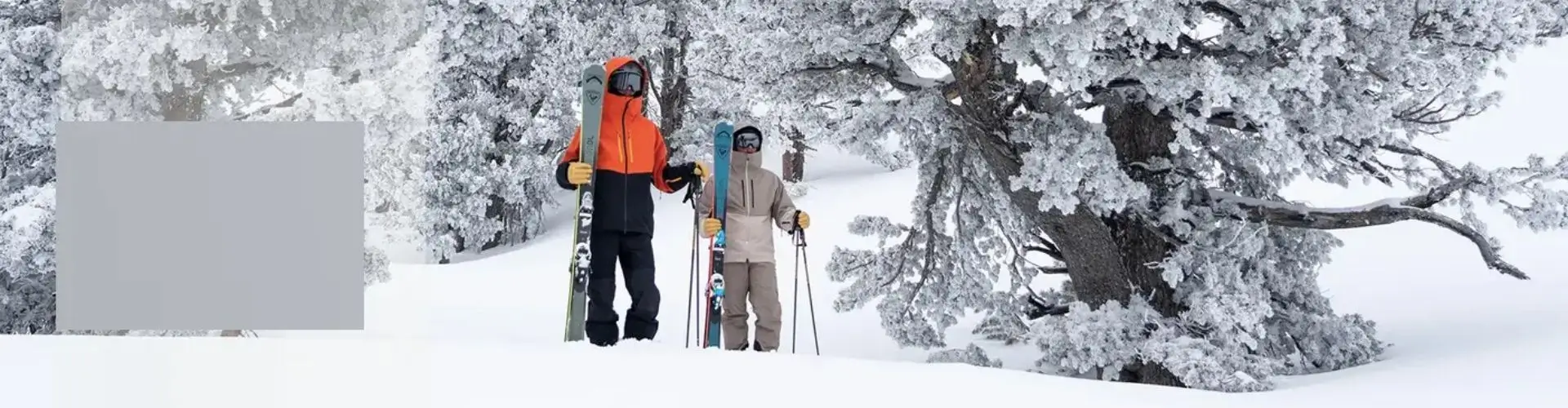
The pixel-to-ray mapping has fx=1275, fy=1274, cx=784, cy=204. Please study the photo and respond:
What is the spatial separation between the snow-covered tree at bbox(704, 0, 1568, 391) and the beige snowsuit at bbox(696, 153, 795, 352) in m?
0.65

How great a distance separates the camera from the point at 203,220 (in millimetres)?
9672

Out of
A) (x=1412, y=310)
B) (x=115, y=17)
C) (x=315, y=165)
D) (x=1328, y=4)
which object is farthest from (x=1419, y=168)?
(x=115, y=17)

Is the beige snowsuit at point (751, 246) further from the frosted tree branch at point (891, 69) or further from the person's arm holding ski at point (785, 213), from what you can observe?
the frosted tree branch at point (891, 69)

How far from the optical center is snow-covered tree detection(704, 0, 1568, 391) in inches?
254

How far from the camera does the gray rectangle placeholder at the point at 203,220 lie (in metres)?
9.39

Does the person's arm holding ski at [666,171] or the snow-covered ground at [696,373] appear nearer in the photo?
the snow-covered ground at [696,373]

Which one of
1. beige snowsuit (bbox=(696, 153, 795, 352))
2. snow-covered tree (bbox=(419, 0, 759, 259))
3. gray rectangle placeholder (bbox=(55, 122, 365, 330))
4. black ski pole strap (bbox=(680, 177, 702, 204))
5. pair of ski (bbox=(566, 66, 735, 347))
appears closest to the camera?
pair of ski (bbox=(566, 66, 735, 347))

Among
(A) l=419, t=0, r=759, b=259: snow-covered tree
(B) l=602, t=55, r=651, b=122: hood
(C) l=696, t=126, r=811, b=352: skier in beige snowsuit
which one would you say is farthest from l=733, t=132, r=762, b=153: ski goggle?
(A) l=419, t=0, r=759, b=259: snow-covered tree

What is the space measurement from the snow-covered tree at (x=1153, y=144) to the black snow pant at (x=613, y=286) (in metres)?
1.66

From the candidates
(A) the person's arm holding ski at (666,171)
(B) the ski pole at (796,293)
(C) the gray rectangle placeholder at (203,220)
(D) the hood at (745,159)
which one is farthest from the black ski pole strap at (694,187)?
(C) the gray rectangle placeholder at (203,220)

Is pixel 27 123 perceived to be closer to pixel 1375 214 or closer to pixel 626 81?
pixel 626 81

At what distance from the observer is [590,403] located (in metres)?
4.62

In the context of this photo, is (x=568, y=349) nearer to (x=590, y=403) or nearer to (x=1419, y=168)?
(x=590, y=403)

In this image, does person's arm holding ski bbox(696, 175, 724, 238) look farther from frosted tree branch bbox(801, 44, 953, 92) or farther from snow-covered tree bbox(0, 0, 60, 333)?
snow-covered tree bbox(0, 0, 60, 333)
